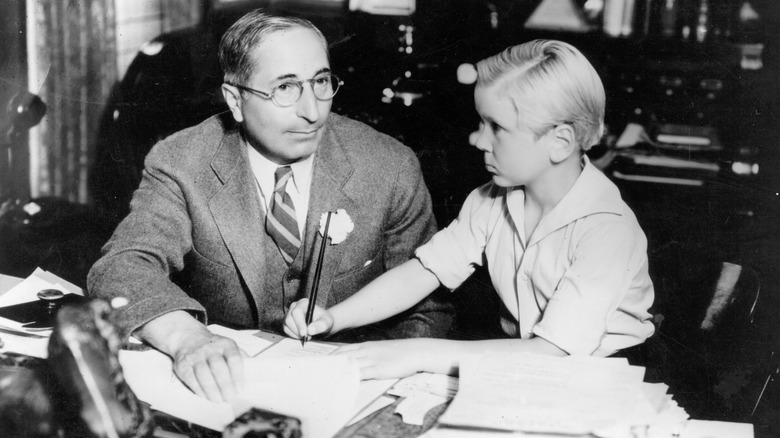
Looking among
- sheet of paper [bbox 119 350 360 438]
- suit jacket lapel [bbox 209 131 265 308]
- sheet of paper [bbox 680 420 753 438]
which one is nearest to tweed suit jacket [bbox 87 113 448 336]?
suit jacket lapel [bbox 209 131 265 308]

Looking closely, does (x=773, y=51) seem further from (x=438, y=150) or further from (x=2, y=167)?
(x=2, y=167)

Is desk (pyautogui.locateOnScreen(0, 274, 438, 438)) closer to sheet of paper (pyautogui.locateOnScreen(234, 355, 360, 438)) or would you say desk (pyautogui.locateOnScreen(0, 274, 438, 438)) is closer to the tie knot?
sheet of paper (pyautogui.locateOnScreen(234, 355, 360, 438))

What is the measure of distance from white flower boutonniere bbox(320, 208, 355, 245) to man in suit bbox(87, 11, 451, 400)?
15 mm

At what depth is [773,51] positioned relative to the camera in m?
1.32

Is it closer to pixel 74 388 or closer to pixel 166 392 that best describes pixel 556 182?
pixel 166 392

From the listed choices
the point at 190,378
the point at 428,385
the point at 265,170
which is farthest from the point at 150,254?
the point at 428,385

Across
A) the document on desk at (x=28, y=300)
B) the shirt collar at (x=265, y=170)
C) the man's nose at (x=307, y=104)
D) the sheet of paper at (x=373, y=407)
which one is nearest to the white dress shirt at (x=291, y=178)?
the shirt collar at (x=265, y=170)

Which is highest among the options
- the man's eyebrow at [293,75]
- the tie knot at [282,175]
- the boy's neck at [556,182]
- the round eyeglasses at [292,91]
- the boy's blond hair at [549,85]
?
the boy's blond hair at [549,85]

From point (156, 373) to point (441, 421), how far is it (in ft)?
1.54

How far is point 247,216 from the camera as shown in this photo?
1488 millimetres

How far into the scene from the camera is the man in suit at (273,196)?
1440mm

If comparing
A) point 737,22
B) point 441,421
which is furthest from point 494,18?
point 441,421

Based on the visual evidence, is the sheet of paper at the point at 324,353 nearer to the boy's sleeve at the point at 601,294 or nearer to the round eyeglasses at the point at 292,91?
the boy's sleeve at the point at 601,294

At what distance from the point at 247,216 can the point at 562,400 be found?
876mm
